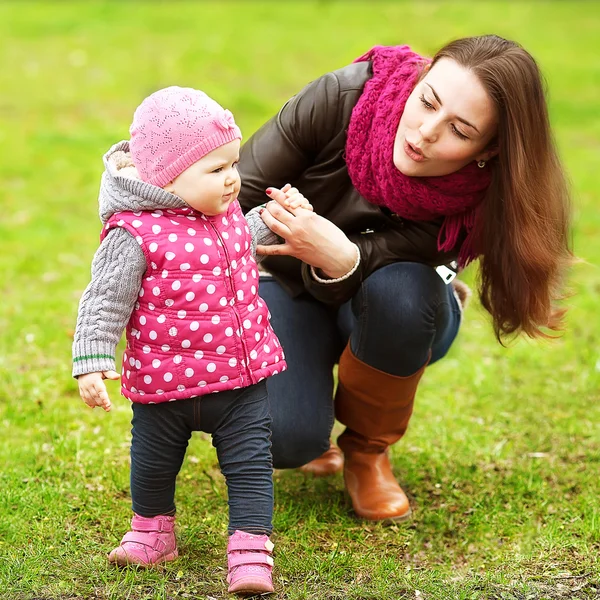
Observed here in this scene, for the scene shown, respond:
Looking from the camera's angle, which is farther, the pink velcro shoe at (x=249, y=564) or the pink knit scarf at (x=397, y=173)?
the pink knit scarf at (x=397, y=173)

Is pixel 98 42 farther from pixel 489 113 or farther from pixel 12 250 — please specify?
pixel 489 113

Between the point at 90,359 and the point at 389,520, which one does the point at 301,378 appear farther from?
the point at 90,359

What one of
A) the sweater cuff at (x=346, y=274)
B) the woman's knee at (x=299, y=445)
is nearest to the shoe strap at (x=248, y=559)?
the woman's knee at (x=299, y=445)

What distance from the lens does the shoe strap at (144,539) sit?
2.61 m

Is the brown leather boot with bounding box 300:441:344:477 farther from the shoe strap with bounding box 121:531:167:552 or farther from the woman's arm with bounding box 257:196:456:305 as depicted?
the shoe strap with bounding box 121:531:167:552

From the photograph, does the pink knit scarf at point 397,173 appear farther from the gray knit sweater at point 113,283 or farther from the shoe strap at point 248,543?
the shoe strap at point 248,543

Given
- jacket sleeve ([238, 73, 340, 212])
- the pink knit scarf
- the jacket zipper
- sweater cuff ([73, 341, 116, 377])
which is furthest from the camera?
jacket sleeve ([238, 73, 340, 212])

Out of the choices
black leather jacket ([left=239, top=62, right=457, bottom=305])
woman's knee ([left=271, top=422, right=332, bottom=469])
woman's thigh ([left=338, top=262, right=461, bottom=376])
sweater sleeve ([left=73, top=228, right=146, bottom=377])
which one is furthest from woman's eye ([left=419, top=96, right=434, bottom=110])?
woman's knee ([left=271, top=422, right=332, bottom=469])

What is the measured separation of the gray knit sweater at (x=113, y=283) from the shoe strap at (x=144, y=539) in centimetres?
57

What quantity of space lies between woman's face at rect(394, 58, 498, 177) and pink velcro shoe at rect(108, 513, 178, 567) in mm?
1160

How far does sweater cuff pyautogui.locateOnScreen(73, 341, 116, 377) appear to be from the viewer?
2.26m

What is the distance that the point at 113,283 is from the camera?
2277mm

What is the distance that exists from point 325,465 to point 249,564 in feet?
3.31

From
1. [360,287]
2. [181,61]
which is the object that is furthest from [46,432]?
[181,61]
